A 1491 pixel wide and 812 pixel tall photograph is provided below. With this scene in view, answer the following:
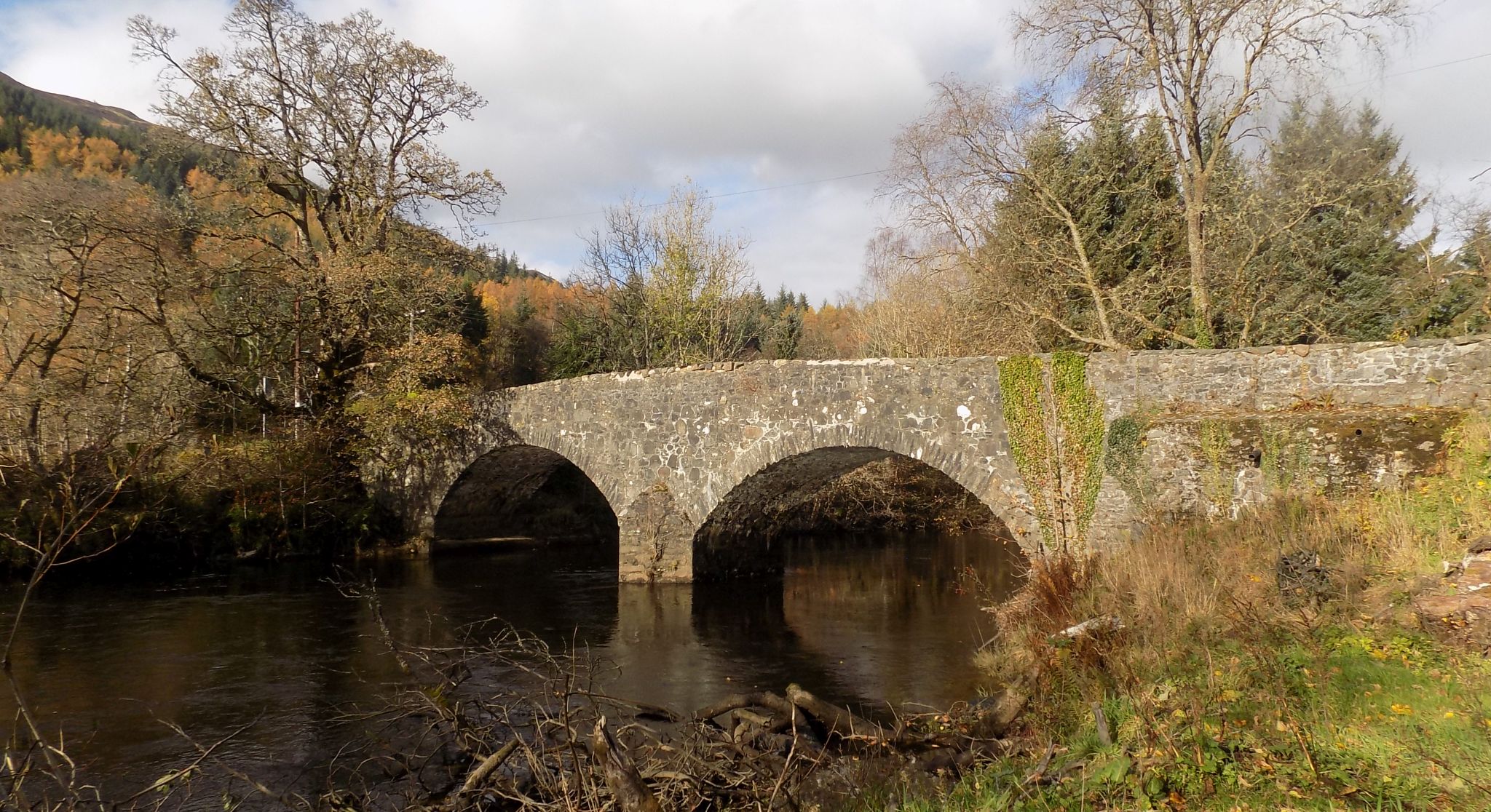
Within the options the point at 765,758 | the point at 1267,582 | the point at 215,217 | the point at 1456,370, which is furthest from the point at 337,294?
the point at 1456,370

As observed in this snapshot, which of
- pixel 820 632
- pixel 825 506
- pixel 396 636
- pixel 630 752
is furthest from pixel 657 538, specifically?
pixel 630 752

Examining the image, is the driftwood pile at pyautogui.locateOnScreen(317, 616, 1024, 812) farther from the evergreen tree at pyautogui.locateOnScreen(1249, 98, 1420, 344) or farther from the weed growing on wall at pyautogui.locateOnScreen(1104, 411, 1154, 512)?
the evergreen tree at pyautogui.locateOnScreen(1249, 98, 1420, 344)

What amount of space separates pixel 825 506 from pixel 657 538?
7028 mm

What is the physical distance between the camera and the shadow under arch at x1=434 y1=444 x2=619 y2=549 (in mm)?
15398

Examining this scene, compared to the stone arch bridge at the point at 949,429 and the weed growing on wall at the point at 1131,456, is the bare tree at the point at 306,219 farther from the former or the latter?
the weed growing on wall at the point at 1131,456

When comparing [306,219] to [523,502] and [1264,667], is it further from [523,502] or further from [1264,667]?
[1264,667]

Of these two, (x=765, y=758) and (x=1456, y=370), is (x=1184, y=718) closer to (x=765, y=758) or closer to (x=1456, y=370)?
(x=765, y=758)

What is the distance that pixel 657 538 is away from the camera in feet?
40.7

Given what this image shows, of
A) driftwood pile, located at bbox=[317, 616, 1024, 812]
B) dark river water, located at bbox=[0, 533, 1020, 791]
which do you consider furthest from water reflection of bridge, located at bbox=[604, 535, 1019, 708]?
driftwood pile, located at bbox=[317, 616, 1024, 812]

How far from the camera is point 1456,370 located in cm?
759

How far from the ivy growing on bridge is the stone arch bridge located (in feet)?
0.37

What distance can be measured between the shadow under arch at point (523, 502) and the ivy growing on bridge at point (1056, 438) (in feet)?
21.8

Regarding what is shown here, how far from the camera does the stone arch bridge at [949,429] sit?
302 inches

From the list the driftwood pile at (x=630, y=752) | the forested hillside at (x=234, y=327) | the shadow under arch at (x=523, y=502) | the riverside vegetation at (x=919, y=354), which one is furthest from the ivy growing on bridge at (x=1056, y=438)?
the forested hillside at (x=234, y=327)
